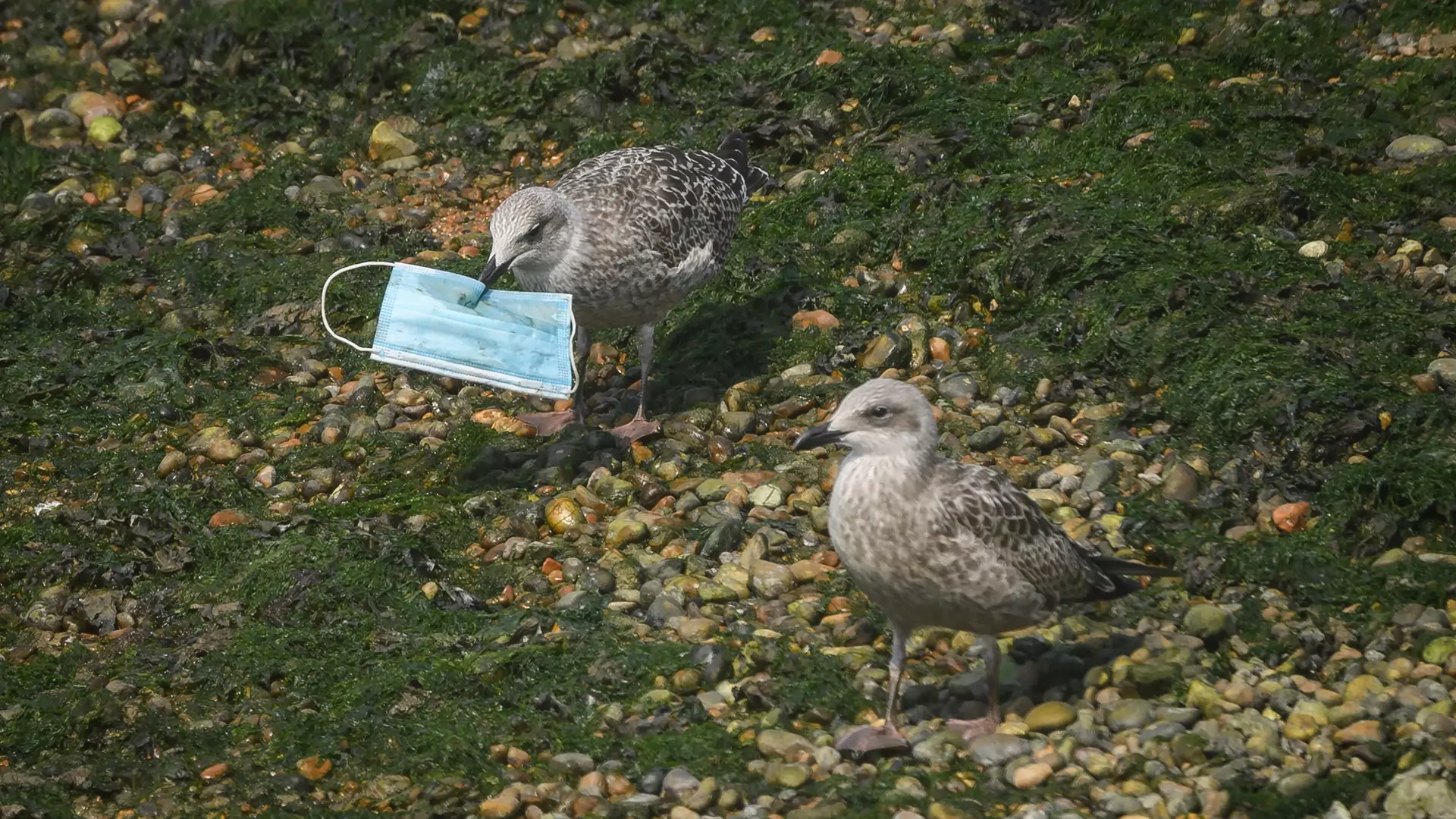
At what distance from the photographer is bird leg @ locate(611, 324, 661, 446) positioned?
26.9 feet

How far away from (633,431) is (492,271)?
115 cm

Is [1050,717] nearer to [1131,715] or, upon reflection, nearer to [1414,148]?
[1131,715]

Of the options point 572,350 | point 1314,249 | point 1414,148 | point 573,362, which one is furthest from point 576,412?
point 1414,148

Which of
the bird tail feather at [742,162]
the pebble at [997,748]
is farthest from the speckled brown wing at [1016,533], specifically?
the bird tail feather at [742,162]

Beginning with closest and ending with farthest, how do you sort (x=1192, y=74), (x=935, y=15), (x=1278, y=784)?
(x=1278, y=784) → (x=1192, y=74) → (x=935, y=15)

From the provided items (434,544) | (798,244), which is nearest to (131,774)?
(434,544)

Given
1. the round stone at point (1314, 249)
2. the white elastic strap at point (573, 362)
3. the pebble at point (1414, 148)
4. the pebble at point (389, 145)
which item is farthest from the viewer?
the pebble at point (389, 145)

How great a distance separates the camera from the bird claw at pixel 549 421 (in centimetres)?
839

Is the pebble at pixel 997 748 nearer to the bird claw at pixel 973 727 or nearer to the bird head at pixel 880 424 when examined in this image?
A: the bird claw at pixel 973 727

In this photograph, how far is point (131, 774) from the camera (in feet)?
19.1

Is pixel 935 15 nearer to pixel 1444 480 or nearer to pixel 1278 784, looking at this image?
pixel 1444 480

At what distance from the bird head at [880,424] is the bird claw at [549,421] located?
2.88 metres

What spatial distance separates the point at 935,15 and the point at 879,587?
280 inches

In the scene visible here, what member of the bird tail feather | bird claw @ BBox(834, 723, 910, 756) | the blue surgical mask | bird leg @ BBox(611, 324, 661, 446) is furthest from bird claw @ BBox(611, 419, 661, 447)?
bird claw @ BBox(834, 723, 910, 756)
